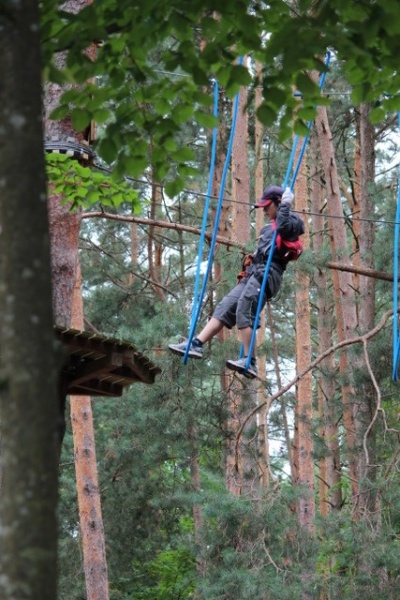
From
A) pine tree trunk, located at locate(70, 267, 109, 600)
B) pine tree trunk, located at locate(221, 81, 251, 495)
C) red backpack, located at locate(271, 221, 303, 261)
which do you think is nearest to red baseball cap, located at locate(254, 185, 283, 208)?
red backpack, located at locate(271, 221, 303, 261)

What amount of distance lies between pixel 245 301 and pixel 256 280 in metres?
0.17

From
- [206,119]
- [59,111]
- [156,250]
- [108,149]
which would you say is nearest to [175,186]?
[206,119]

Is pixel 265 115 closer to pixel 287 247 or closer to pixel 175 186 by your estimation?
pixel 175 186

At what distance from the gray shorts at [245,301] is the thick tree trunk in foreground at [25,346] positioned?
4.83 m

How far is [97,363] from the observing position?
A: 20.2ft

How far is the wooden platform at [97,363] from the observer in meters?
5.85

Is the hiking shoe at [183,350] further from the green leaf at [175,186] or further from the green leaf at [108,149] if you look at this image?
the green leaf at [108,149]

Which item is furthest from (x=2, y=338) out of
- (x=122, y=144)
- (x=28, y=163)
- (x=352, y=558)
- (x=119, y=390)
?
(x=352, y=558)

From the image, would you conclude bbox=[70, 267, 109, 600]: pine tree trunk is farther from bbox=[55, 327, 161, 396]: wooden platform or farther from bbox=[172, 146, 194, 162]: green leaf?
bbox=[172, 146, 194, 162]: green leaf

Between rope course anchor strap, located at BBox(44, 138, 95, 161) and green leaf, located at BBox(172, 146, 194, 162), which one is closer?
green leaf, located at BBox(172, 146, 194, 162)

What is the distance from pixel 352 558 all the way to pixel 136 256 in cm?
1220

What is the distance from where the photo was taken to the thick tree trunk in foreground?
2.46 meters

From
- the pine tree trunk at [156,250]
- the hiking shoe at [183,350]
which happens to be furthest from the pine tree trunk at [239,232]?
the hiking shoe at [183,350]

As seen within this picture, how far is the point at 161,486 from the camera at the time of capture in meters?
18.5
